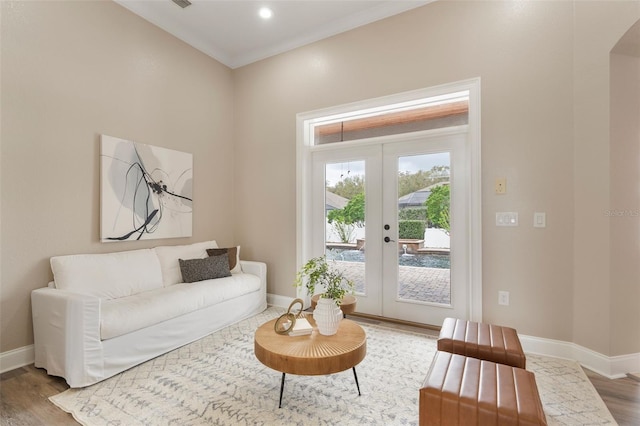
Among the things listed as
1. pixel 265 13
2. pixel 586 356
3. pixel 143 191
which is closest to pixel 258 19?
pixel 265 13

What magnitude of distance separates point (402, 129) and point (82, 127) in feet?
10.9

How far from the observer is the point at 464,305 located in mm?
3172

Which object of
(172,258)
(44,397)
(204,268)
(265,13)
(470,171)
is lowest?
(44,397)

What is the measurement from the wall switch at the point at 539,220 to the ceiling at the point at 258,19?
2.47m

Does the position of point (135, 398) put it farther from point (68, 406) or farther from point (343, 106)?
point (343, 106)

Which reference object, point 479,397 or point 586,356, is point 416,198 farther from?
point 479,397

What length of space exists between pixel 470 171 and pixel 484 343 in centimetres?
177

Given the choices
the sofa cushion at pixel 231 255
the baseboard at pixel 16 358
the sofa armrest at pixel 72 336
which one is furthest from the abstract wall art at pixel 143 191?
the baseboard at pixel 16 358

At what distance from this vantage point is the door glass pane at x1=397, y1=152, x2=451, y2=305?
10.8 feet

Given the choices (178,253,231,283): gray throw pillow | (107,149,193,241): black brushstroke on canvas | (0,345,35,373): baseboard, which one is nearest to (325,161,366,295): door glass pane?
(178,253,231,283): gray throw pillow

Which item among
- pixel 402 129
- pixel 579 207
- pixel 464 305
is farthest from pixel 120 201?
pixel 579 207

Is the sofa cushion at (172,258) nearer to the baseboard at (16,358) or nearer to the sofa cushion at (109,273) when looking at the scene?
the sofa cushion at (109,273)

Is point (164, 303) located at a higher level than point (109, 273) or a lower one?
lower

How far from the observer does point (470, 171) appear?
3.08m
